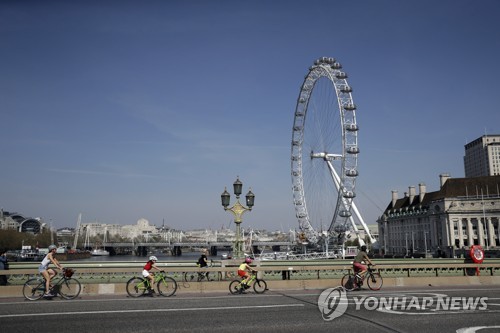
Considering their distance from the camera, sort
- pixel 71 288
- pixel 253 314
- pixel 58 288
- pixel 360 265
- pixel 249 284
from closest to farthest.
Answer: pixel 253 314 → pixel 58 288 → pixel 71 288 → pixel 249 284 → pixel 360 265

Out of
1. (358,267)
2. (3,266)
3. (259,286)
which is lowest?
(259,286)

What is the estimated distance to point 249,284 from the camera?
846 inches

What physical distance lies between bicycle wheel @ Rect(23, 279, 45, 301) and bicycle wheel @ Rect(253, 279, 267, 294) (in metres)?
8.73

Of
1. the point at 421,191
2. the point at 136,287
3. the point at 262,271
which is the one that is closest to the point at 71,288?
the point at 136,287

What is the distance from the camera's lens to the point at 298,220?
307 ft

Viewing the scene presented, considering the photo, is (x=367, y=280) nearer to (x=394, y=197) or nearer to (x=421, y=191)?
(x=421, y=191)

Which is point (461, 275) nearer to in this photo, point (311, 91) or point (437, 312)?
point (437, 312)

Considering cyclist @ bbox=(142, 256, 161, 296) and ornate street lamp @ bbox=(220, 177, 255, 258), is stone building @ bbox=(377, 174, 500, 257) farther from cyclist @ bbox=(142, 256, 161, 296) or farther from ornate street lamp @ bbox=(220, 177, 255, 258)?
cyclist @ bbox=(142, 256, 161, 296)

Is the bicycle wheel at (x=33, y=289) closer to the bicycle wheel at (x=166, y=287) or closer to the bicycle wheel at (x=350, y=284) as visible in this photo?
the bicycle wheel at (x=166, y=287)

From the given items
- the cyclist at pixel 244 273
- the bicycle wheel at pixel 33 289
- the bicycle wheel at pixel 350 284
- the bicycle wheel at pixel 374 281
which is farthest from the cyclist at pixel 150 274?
the bicycle wheel at pixel 374 281

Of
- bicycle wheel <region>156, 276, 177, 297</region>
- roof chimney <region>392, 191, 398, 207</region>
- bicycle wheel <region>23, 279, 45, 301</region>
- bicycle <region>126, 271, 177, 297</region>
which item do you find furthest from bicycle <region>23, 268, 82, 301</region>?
roof chimney <region>392, 191, 398, 207</region>

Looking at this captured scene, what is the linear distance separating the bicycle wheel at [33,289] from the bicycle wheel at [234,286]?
767 cm

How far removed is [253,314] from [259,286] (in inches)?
284

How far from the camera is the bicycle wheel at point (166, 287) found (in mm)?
20750
